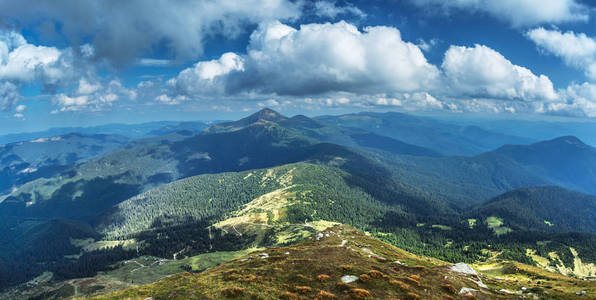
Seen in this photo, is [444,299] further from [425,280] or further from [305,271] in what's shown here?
[305,271]

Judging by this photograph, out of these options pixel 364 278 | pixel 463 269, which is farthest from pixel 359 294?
pixel 463 269

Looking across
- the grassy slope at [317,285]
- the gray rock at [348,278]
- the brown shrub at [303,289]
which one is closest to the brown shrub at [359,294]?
the grassy slope at [317,285]

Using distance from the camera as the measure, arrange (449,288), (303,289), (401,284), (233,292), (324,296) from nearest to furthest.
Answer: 1. (324,296)
2. (233,292)
3. (303,289)
4. (401,284)
5. (449,288)

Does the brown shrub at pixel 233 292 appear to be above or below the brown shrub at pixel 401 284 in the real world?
above

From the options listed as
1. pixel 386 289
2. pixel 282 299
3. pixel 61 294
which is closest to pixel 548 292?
pixel 386 289

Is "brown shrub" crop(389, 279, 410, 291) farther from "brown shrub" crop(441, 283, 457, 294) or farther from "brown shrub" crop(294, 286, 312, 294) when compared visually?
"brown shrub" crop(294, 286, 312, 294)

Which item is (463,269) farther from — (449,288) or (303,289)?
(303,289)

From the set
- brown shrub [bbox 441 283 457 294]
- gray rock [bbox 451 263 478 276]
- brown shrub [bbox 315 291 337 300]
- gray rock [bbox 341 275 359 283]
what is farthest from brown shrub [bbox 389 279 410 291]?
gray rock [bbox 451 263 478 276]

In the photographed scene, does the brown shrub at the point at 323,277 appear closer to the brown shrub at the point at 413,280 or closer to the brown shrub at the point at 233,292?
the brown shrub at the point at 233,292
